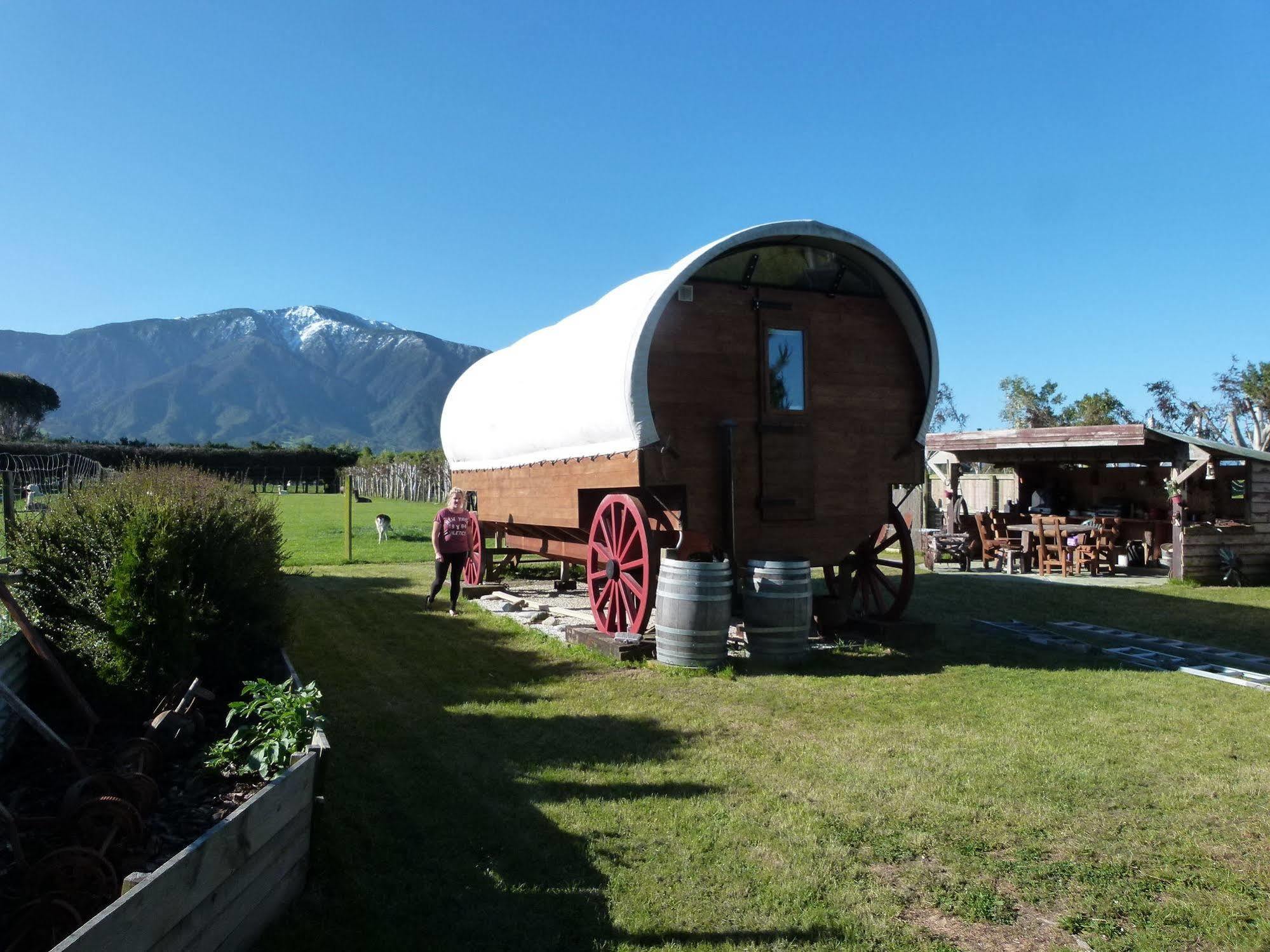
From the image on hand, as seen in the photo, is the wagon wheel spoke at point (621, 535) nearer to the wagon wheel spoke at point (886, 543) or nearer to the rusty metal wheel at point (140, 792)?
the wagon wheel spoke at point (886, 543)

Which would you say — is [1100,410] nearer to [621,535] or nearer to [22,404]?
[621,535]

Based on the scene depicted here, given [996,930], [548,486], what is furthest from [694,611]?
[996,930]

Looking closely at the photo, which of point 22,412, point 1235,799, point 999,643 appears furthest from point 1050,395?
point 22,412

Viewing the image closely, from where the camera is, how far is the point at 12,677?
4430 mm

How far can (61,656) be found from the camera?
→ 4727 millimetres

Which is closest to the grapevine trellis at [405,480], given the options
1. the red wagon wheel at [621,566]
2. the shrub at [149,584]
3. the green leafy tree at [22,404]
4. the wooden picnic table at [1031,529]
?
the wooden picnic table at [1031,529]

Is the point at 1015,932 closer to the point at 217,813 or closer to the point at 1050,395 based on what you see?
the point at 217,813

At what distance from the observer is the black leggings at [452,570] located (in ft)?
33.7

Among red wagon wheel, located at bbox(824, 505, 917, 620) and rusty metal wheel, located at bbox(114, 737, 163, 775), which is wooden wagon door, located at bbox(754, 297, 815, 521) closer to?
red wagon wheel, located at bbox(824, 505, 917, 620)

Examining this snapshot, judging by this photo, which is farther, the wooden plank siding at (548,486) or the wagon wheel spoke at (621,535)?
the wagon wheel spoke at (621,535)

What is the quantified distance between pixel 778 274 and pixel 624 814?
18.1 ft

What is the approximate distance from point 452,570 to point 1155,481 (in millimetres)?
15661

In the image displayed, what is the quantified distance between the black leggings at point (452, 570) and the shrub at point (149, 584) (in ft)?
Result: 14.9

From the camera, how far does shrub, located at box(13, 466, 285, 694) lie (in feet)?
15.1
